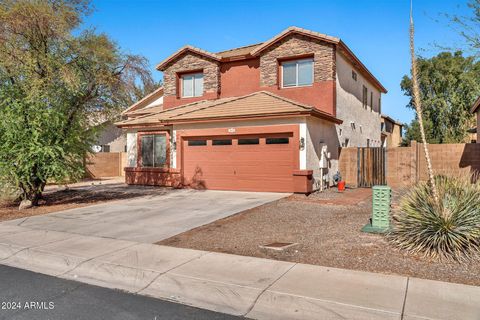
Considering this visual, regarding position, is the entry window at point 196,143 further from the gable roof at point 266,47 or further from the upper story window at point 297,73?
the gable roof at point 266,47

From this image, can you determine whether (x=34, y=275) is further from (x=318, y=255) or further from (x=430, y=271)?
(x=430, y=271)

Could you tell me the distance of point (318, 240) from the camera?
7613mm

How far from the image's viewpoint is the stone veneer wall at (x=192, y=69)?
2039 cm

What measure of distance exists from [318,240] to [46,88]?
Answer: 1102 centimetres

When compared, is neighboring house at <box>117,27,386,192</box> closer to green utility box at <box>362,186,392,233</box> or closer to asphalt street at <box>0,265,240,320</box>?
green utility box at <box>362,186,392,233</box>

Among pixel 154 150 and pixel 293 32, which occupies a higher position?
pixel 293 32

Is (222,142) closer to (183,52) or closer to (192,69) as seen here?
(192,69)

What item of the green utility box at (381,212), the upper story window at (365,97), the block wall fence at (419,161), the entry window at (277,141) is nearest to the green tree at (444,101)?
the upper story window at (365,97)

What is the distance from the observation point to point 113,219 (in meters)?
10.3

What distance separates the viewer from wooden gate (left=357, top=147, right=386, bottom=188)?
18.3 meters

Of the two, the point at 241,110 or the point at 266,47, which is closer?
the point at 241,110

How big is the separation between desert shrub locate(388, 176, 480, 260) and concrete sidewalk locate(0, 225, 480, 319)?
4.94 feet

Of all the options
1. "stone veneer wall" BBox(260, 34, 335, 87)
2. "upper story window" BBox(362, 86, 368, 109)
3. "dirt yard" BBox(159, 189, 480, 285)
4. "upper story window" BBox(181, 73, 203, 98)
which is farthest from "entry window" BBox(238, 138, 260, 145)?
"upper story window" BBox(362, 86, 368, 109)

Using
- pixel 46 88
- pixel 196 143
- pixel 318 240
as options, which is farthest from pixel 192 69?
pixel 318 240
